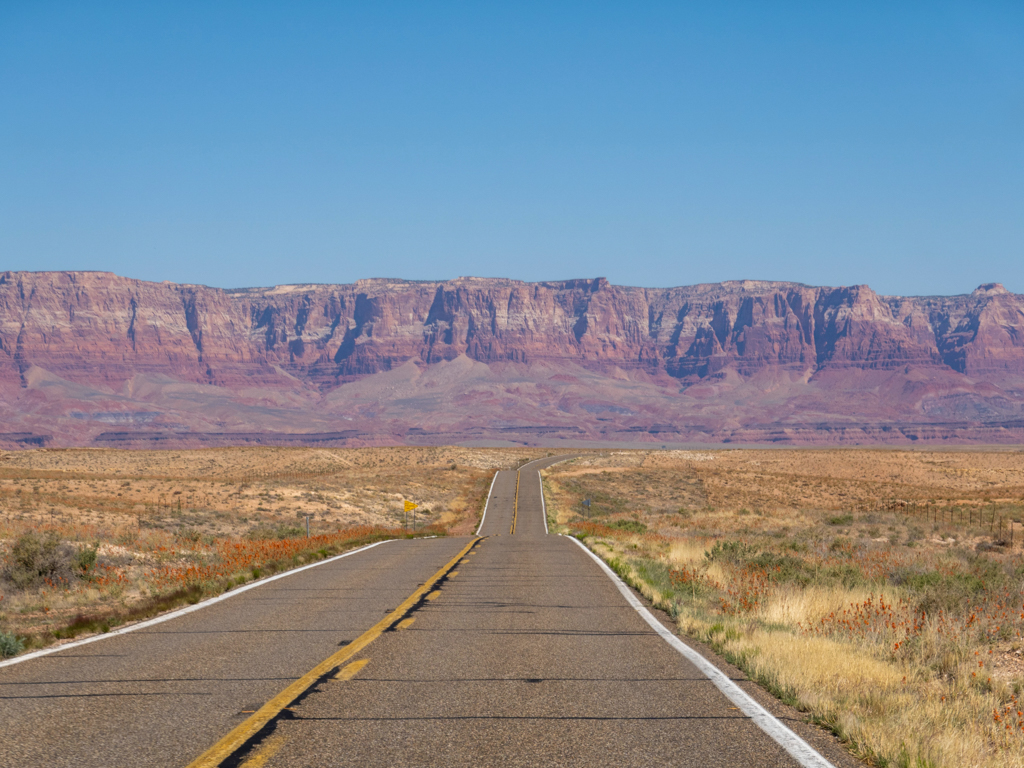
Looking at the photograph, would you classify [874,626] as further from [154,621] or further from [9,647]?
[9,647]

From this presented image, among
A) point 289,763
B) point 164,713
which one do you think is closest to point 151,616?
point 164,713

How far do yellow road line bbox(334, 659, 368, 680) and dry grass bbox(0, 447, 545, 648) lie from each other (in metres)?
3.72

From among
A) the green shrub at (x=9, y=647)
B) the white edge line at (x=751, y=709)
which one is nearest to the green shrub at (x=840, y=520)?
the white edge line at (x=751, y=709)

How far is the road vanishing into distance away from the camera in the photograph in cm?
537

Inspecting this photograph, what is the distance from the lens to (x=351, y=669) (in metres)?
7.61

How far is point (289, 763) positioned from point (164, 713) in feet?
5.35

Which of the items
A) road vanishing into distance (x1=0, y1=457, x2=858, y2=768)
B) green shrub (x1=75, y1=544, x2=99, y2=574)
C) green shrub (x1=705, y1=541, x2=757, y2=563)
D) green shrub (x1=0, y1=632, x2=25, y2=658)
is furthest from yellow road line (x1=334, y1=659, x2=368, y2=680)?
green shrub (x1=705, y1=541, x2=757, y2=563)

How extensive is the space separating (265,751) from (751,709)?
352cm

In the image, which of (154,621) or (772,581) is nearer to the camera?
(154,621)

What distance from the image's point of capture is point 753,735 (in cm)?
584

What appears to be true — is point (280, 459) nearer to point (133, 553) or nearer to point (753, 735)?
point (133, 553)

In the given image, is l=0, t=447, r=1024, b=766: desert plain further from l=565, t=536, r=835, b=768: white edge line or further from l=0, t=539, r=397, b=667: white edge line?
l=565, t=536, r=835, b=768: white edge line

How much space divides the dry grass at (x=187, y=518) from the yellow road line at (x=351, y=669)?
3716 mm

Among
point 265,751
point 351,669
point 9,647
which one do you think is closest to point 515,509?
point 9,647
